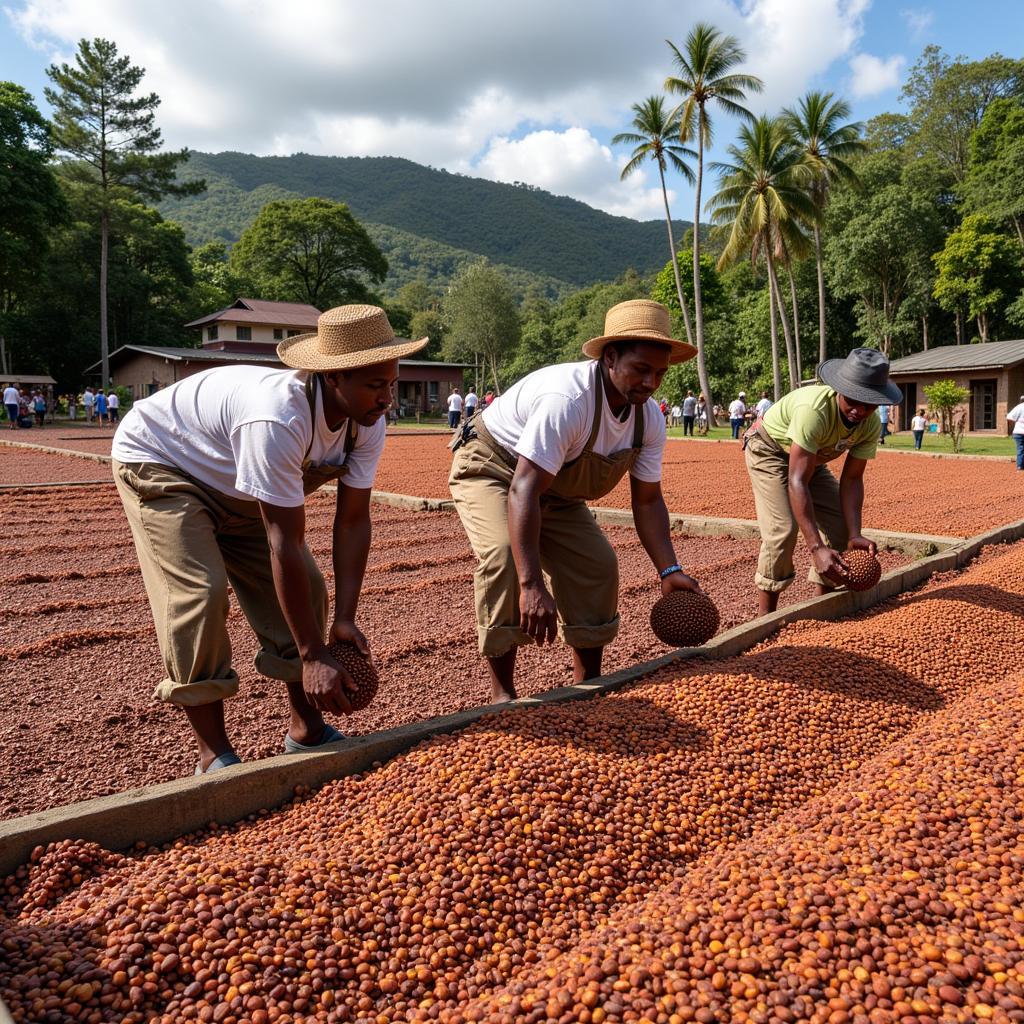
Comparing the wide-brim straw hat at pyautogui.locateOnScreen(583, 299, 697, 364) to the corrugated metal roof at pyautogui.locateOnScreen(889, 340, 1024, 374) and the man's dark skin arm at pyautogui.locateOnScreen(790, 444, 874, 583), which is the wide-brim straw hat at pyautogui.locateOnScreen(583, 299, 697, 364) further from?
the corrugated metal roof at pyautogui.locateOnScreen(889, 340, 1024, 374)

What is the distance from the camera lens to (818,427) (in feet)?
15.2

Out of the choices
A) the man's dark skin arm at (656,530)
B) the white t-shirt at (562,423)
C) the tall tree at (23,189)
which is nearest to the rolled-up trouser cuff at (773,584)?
the man's dark skin arm at (656,530)

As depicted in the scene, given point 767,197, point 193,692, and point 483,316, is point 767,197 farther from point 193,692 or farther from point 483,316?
point 483,316

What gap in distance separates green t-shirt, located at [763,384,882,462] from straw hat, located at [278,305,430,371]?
103 inches

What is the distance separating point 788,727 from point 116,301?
4835 centimetres

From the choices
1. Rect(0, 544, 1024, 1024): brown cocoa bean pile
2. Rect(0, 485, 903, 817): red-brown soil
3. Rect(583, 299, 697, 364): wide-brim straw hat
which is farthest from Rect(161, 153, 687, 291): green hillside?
Rect(0, 544, 1024, 1024): brown cocoa bean pile

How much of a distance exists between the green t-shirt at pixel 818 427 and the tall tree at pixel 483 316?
201ft

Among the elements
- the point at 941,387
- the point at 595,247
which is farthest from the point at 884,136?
the point at 595,247

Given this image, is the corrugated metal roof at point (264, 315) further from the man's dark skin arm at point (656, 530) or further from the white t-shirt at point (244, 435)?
the white t-shirt at point (244, 435)

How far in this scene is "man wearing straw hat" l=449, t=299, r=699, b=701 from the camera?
10.4 feet

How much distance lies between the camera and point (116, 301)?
44.7 metres

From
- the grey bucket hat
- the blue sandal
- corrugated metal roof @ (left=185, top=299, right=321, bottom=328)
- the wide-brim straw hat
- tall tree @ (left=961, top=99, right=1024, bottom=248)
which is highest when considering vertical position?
tall tree @ (left=961, top=99, right=1024, bottom=248)

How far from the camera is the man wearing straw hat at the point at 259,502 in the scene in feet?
8.57

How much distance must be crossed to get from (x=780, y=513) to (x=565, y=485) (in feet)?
6.64
